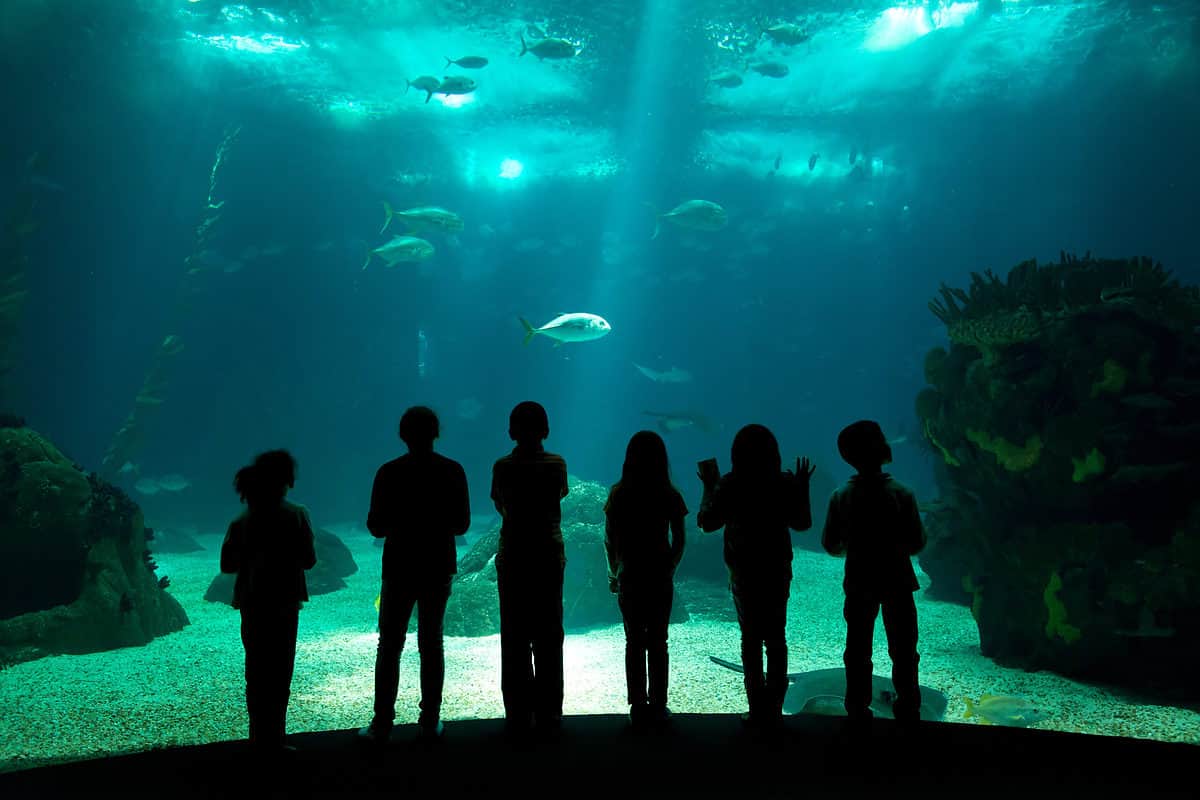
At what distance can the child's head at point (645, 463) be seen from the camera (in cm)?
293

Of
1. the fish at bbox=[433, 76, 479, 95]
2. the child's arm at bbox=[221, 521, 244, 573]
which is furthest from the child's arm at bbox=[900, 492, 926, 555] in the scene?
the fish at bbox=[433, 76, 479, 95]

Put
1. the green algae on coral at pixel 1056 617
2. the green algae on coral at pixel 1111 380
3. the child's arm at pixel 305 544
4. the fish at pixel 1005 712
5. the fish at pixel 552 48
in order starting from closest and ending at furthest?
the child's arm at pixel 305 544
the fish at pixel 1005 712
the green algae on coral at pixel 1056 617
the green algae on coral at pixel 1111 380
the fish at pixel 552 48

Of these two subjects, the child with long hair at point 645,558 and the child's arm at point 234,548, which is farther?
the child with long hair at point 645,558

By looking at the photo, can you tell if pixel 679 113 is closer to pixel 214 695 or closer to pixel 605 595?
pixel 605 595

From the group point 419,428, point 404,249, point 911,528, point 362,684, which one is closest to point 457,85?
point 404,249

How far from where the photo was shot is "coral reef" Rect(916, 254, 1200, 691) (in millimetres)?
5324

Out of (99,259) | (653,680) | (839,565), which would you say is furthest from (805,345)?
(653,680)

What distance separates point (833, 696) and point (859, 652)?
63.2 inches

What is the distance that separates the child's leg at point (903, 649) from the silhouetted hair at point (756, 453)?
761 millimetres

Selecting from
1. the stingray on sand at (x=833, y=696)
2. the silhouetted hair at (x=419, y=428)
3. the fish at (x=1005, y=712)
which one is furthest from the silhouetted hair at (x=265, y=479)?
the fish at (x=1005, y=712)

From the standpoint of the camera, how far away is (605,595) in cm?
852

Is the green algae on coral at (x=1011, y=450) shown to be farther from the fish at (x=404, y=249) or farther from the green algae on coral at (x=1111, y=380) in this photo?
the fish at (x=404, y=249)

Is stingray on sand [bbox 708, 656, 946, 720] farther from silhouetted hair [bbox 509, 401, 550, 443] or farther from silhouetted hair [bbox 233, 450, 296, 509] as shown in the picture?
silhouetted hair [bbox 233, 450, 296, 509]

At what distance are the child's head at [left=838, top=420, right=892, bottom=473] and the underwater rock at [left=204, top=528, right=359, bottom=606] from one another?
8359mm
